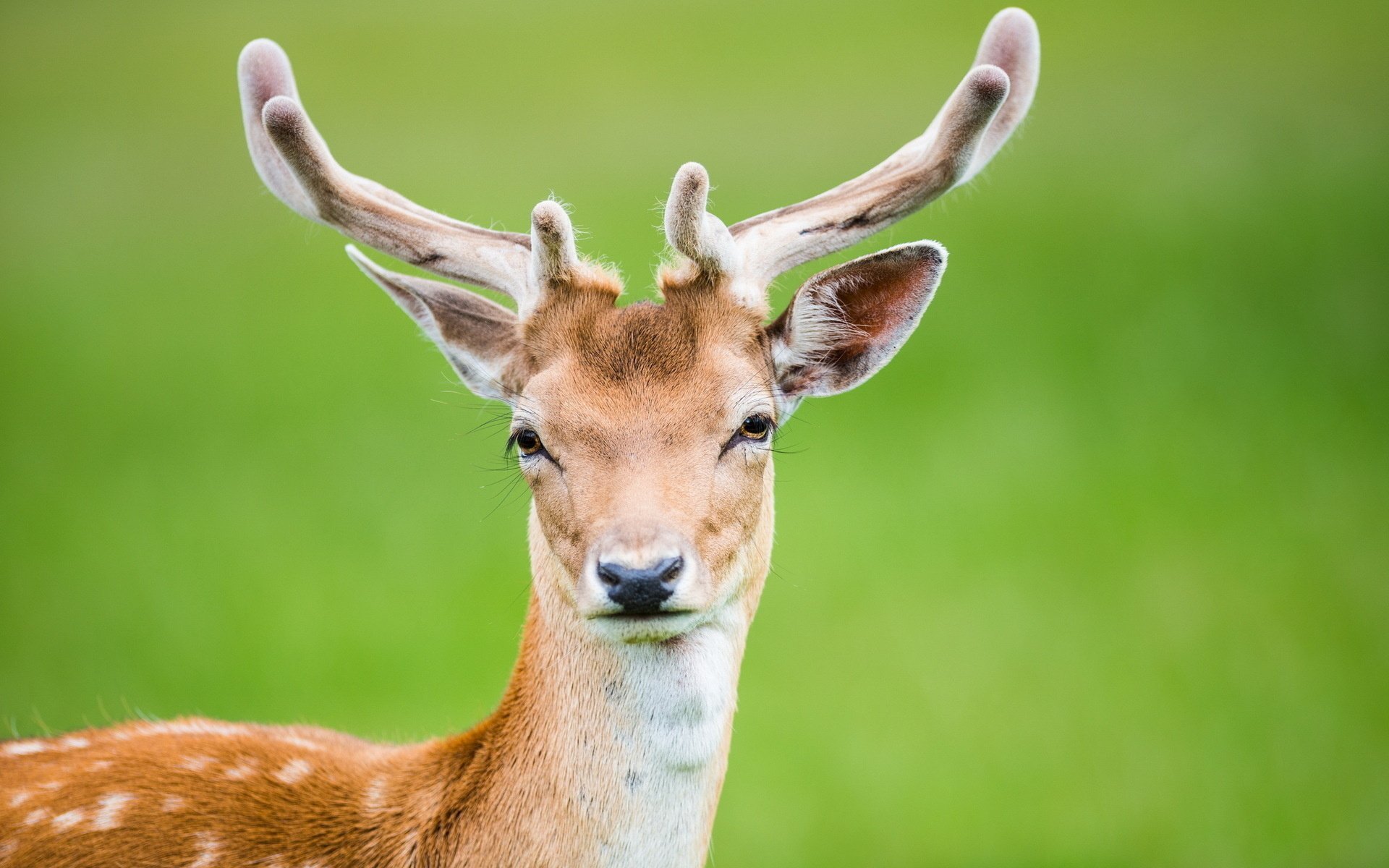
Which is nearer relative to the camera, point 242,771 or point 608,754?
point 608,754

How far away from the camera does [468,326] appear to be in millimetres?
4102

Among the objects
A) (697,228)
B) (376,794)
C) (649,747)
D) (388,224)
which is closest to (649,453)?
(697,228)

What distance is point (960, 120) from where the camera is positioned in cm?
392

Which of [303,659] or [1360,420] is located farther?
[1360,420]

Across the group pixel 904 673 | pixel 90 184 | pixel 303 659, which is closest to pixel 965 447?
pixel 904 673

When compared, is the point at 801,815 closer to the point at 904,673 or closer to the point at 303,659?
the point at 904,673

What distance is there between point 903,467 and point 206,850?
8.80 metres

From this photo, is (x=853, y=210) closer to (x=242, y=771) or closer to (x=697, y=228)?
(x=697, y=228)

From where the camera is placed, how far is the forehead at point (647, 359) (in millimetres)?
3686

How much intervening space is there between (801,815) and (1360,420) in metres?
6.88

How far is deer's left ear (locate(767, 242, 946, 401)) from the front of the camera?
3.95 m

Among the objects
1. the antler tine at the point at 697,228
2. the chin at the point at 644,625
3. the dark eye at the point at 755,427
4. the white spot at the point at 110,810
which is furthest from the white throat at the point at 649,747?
the white spot at the point at 110,810

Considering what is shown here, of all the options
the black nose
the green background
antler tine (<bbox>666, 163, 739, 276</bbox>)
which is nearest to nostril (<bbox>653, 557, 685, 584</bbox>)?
the black nose

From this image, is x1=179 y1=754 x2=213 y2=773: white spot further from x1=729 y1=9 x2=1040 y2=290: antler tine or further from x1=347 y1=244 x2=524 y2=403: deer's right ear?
x1=729 y1=9 x2=1040 y2=290: antler tine
